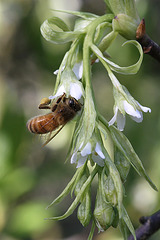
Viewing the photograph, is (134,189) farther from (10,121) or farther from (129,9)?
(129,9)

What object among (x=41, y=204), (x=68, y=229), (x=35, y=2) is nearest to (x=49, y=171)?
(x=41, y=204)

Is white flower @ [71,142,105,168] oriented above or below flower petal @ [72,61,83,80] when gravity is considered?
below

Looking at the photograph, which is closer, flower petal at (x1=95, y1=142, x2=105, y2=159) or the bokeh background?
flower petal at (x1=95, y1=142, x2=105, y2=159)

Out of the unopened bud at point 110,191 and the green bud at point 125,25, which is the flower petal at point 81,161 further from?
the green bud at point 125,25

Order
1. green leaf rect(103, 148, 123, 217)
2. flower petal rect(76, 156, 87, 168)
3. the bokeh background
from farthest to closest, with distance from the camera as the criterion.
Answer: the bokeh background, flower petal rect(76, 156, 87, 168), green leaf rect(103, 148, 123, 217)

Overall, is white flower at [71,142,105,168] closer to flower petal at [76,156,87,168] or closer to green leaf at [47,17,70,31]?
flower petal at [76,156,87,168]

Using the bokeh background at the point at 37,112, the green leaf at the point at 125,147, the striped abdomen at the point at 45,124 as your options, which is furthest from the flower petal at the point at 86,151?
the bokeh background at the point at 37,112

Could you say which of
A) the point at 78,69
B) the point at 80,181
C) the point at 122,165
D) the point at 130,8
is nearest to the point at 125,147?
the point at 122,165

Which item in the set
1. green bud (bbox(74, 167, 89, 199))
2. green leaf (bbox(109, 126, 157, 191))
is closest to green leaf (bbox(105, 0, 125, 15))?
green leaf (bbox(109, 126, 157, 191))
